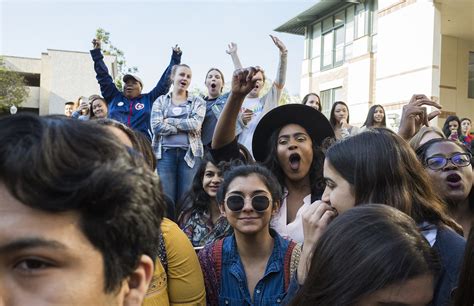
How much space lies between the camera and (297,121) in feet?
12.6

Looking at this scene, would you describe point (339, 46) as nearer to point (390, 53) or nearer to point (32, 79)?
point (390, 53)

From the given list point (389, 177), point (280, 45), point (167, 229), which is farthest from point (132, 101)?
point (389, 177)

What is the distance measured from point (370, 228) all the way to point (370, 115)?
5.55 meters

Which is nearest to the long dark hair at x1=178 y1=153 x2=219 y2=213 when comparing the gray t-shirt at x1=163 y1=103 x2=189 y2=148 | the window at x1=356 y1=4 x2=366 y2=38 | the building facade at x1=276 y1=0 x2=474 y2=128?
the gray t-shirt at x1=163 y1=103 x2=189 y2=148

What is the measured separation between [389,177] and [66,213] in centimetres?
166

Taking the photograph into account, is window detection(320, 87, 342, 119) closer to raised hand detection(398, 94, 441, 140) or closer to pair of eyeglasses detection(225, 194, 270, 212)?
raised hand detection(398, 94, 441, 140)

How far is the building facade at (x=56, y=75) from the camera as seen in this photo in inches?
1423

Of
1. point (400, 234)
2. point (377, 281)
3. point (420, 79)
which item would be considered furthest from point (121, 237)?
point (420, 79)

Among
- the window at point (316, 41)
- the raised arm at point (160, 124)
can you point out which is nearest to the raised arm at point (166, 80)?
the raised arm at point (160, 124)

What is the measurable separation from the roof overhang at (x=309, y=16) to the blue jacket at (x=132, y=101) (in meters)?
16.9

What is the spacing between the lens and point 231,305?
2.79 m

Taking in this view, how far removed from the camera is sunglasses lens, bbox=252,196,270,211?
298cm

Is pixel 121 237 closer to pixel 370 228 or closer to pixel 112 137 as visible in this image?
pixel 112 137

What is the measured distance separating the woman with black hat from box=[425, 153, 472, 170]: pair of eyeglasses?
84cm
